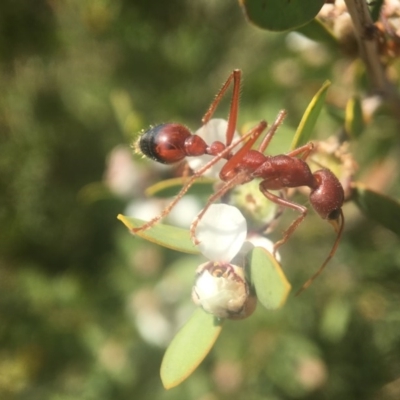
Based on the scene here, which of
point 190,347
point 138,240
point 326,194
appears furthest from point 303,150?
point 138,240

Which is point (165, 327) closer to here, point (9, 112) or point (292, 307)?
point (292, 307)

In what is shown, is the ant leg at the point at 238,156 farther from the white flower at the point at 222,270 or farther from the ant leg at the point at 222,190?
the white flower at the point at 222,270

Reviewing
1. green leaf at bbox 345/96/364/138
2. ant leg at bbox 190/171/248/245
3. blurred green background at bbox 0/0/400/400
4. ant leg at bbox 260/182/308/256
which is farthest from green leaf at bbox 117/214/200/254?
blurred green background at bbox 0/0/400/400

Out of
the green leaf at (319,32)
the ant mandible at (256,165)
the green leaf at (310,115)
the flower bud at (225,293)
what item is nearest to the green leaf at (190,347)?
the flower bud at (225,293)

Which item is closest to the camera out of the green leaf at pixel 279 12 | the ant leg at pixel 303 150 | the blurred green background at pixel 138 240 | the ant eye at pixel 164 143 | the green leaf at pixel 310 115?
the green leaf at pixel 279 12

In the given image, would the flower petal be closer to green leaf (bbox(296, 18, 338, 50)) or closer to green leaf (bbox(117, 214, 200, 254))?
green leaf (bbox(117, 214, 200, 254))

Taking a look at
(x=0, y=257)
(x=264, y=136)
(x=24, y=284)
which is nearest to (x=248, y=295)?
(x=264, y=136)
